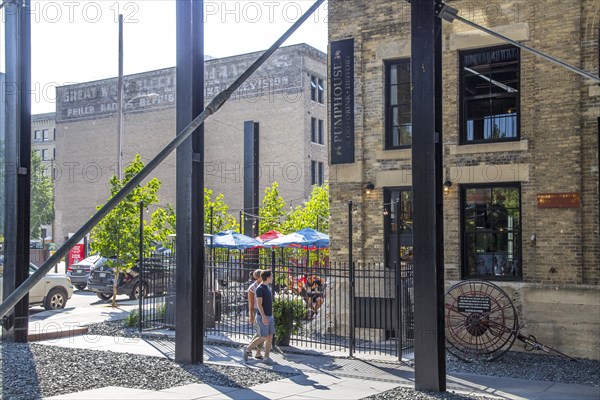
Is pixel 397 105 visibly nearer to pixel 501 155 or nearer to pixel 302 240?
pixel 501 155

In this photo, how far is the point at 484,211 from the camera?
632 inches

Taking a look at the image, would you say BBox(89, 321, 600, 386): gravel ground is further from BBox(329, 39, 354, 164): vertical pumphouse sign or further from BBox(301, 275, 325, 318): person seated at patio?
BBox(329, 39, 354, 164): vertical pumphouse sign

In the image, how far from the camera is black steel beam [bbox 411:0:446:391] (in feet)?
34.9

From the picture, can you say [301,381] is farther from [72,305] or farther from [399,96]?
[72,305]

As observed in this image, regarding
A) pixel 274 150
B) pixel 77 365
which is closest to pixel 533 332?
pixel 77 365

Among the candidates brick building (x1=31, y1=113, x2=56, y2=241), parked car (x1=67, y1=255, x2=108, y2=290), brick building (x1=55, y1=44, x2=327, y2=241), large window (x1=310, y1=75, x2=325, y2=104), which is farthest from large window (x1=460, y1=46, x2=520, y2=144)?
brick building (x1=31, y1=113, x2=56, y2=241)

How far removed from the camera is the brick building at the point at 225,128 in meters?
47.8

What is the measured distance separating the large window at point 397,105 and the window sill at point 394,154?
0.71 feet

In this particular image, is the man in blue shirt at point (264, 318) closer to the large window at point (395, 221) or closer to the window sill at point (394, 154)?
the large window at point (395, 221)

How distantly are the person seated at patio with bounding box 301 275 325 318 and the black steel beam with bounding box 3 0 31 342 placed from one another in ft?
21.0

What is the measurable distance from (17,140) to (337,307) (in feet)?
26.7

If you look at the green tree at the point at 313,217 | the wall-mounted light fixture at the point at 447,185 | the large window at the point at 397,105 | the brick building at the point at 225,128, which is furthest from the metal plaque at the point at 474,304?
the brick building at the point at 225,128

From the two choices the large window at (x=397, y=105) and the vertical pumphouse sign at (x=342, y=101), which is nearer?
the large window at (x=397, y=105)

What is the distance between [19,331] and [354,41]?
9.96 m
